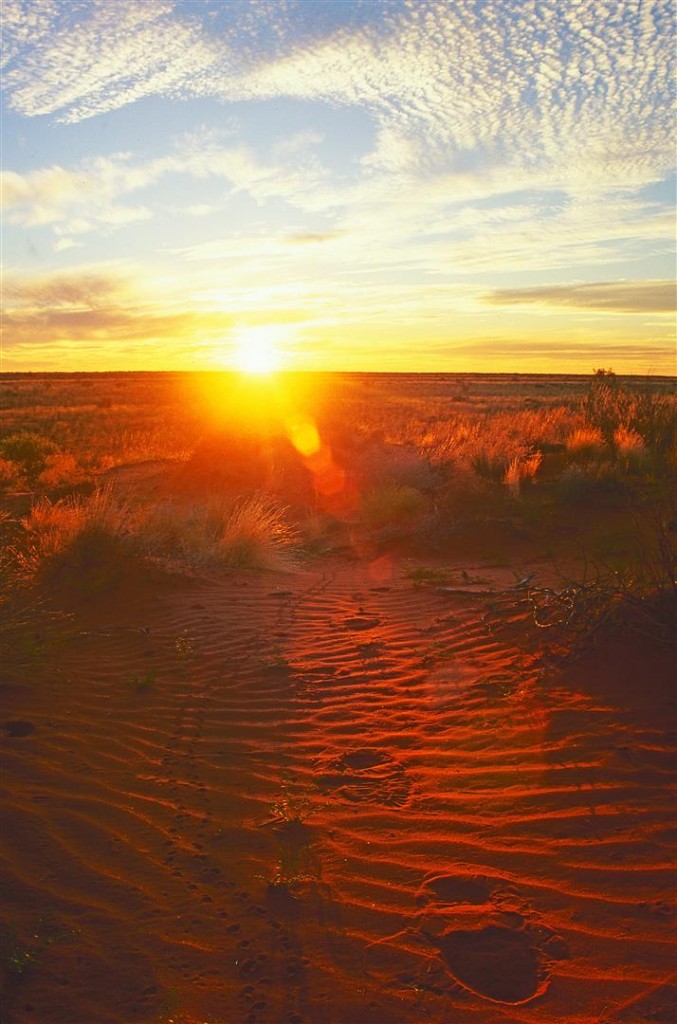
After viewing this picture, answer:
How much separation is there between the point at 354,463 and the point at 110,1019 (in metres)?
13.6

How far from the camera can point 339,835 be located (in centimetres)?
403

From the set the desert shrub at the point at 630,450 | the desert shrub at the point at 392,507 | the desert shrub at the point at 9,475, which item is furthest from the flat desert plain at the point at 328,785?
the desert shrub at the point at 9,475

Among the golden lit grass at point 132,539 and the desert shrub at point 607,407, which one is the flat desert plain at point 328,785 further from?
the desert shrub at point 607,407

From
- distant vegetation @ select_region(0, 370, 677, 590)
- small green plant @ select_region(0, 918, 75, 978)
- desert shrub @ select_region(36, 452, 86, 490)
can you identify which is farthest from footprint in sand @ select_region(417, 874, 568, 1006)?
desert shrub @ select_region(36, 452, 86, 490)

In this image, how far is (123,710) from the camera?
5.52 meters

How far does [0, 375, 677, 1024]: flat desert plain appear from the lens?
304cm

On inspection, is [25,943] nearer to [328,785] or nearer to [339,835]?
[339,835]

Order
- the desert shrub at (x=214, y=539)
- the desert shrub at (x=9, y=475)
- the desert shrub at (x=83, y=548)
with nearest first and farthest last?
the desert shrub at (x=83, y=548)
the desert shrub at (x=214, y=539)
the desert shrub at (x=9, y=475)

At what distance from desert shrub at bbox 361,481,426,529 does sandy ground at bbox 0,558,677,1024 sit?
569 cm

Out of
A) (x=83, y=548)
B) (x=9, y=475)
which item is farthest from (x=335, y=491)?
(x=9, y=475)

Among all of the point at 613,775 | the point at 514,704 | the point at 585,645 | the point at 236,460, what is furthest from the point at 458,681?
the point at 236,460

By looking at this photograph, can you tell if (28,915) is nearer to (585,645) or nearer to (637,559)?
(585,645)

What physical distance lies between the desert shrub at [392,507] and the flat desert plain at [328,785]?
2.23 m

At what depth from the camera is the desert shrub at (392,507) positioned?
12492mm
